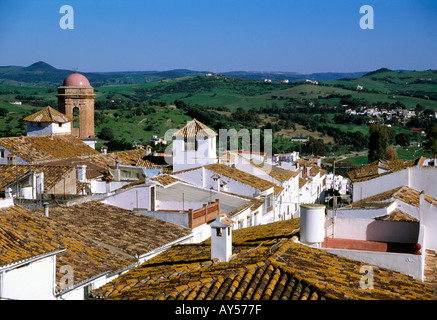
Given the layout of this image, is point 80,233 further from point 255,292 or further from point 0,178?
point 0,178

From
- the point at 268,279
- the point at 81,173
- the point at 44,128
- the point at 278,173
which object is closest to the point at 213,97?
the point at 44,128

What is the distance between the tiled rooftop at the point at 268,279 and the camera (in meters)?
6.80

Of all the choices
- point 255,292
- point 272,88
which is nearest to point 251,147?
point 255,292

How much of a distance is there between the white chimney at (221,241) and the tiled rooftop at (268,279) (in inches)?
5.3

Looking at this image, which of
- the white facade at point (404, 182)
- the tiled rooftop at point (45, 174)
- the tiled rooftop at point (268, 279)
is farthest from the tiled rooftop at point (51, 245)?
the white facade at point (404, 182)

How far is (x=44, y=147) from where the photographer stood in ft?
96.8

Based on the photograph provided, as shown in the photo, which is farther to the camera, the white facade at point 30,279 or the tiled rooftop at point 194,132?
the tiled rooftop at point 194,132

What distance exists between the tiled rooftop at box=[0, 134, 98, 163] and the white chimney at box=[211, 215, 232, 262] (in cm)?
2014

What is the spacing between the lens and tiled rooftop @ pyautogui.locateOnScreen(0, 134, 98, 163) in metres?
27.6

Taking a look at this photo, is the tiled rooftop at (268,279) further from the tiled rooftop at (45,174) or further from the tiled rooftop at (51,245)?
the tiled rooftop at (45,174)

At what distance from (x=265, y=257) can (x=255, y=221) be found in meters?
→ 9.79

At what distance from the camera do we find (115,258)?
10.8 m

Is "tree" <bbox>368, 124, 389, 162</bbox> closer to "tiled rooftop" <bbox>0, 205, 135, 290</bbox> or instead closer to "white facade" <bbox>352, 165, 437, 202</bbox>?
"white facade" <bbox>352, 165, 437, 202</bbox>

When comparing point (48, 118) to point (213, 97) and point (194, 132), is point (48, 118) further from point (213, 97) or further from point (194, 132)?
point (213, 97)
